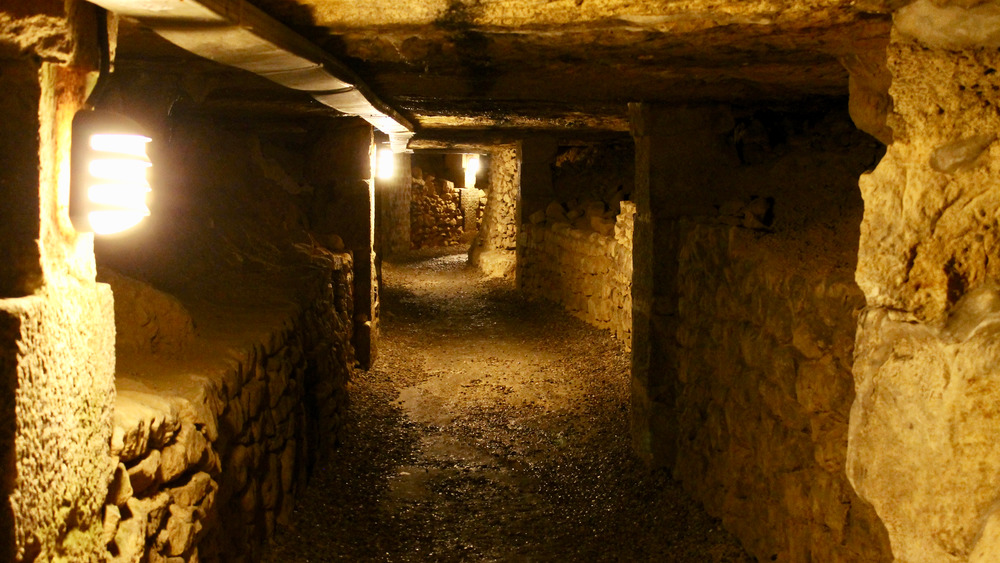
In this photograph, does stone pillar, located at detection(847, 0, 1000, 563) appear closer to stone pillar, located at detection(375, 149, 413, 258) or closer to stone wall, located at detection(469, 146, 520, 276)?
stone wall, located at detection(469, 146, 520, 276)

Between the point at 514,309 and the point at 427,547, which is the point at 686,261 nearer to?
the point at 427,547

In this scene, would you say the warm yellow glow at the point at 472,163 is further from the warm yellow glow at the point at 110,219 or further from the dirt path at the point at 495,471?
the warm yellow glow at the point at 110,219

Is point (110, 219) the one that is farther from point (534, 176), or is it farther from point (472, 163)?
point (472, 163)

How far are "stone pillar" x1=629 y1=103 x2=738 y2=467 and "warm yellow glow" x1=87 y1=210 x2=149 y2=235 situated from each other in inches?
142

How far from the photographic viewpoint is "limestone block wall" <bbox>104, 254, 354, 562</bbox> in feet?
7.73

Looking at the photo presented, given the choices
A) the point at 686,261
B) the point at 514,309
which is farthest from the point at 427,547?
the point at 514,309

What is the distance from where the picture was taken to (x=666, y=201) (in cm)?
510

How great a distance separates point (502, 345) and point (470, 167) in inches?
458

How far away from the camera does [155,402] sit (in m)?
2.67

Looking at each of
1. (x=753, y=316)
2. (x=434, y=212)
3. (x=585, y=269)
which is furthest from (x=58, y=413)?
(x=434, y=212)

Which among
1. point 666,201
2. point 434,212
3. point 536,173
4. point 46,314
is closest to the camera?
point 46,314

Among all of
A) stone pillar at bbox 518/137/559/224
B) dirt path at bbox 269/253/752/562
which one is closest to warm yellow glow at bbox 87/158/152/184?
dirt path at bbox 269/253/752/562

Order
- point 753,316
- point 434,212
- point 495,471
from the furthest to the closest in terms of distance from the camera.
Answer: point 434,212 → point 495,471 → point 753,316

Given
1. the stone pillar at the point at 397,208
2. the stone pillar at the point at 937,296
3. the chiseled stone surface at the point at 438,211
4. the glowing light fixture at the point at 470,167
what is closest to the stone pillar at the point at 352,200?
the stone pillar at the point at 937,296
